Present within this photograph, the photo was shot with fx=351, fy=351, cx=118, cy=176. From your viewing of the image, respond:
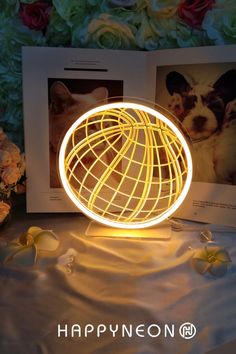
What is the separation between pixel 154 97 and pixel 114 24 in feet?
0.74

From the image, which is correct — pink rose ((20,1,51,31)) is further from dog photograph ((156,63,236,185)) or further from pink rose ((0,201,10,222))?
pink rose ((0,201,10,222))

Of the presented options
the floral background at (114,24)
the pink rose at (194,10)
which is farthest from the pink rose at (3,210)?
the pink rose at (194,10)

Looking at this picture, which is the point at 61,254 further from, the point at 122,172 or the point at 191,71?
the point at 191,71

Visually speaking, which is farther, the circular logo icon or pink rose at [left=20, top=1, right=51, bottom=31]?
pink rose at [left=20, top=1, right=51, bottom=31]

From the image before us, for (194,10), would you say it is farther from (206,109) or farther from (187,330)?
(187,330)

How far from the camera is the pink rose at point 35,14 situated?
95cm

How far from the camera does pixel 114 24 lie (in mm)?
953

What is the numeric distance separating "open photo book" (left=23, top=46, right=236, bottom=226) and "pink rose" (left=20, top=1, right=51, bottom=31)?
116 mm

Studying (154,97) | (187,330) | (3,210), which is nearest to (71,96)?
(154,97)

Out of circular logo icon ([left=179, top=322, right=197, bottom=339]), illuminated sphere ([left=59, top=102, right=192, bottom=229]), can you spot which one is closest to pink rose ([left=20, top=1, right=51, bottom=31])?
illuminated sphere ([left=59, top=102, right=192, bottom=229])

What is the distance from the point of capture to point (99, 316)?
0.61 meters

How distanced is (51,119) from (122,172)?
24 centimetres

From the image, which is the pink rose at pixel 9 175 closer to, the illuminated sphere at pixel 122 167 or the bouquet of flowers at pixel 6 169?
the bouquet of flowers at pixel 6 169

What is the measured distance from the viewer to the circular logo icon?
22.5 inches
